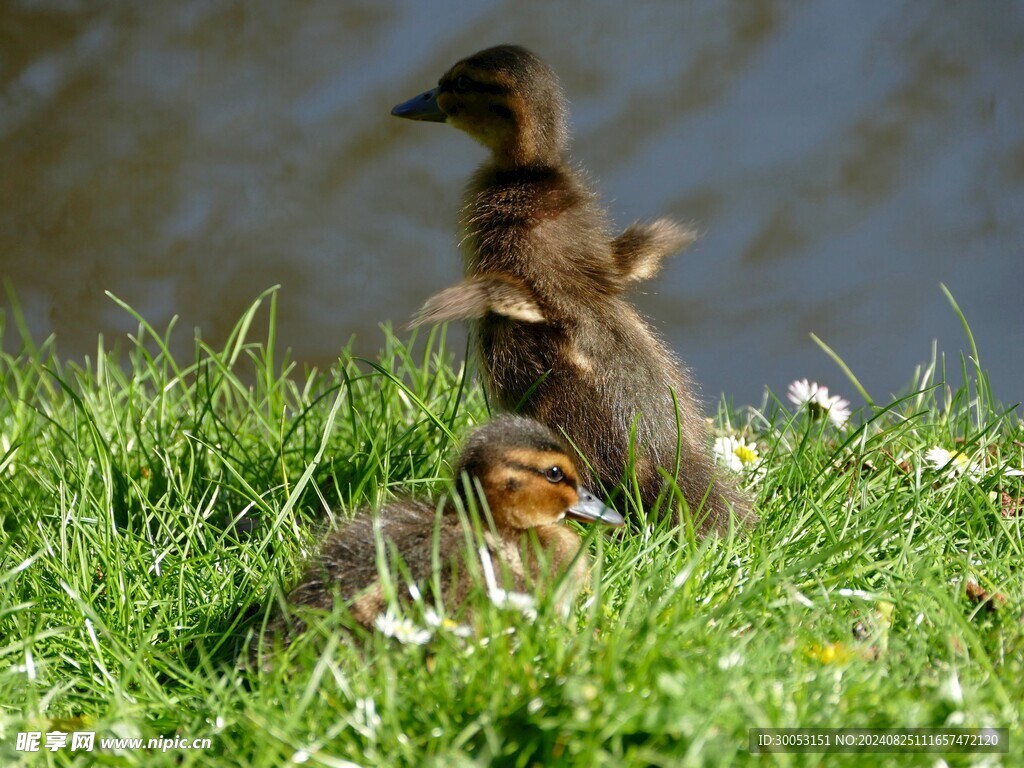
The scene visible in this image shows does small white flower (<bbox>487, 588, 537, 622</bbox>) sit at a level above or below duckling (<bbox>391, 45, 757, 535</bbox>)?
below

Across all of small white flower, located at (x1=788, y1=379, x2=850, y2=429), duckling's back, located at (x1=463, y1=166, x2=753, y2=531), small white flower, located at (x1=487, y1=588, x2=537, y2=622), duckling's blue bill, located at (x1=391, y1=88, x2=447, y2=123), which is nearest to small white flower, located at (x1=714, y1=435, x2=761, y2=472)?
small white flower, located at (x1=788, y1=379, x2=850, y2=429)

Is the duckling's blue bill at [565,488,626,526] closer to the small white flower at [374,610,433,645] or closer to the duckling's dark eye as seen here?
the duckling's dark eye

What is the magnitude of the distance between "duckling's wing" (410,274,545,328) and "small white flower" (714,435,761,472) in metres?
0.74

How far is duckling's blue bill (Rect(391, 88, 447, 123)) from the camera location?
3271 mm

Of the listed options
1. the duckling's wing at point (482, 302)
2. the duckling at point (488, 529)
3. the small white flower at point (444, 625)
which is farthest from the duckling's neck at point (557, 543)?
the duckling's wing at point (482, 302)

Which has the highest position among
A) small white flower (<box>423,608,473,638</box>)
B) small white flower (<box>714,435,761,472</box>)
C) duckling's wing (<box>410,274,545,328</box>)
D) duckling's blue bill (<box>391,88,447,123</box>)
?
duckling's blue bill (<box>391,88,447,123</box>)

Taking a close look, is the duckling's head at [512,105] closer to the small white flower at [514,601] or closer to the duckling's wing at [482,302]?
the duckling's wing at [482,302]

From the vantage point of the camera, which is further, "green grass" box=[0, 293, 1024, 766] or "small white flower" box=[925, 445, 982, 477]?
"small white flower" box=[925, 445, 982, 477]

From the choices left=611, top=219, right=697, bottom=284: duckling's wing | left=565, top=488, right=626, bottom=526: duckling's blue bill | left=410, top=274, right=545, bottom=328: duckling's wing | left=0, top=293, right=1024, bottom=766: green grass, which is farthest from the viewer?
left=611, top=219, right=697, bottom=284: duckling's wing

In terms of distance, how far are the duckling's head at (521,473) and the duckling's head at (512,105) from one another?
86 centimetres

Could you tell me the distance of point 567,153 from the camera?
126 inches

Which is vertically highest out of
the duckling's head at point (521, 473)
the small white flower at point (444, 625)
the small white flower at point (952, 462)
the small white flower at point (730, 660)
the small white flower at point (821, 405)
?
the small white flower at point (821, 405)

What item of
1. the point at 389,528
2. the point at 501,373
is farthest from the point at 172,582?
the point at 501,373

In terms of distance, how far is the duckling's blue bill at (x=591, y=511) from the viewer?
2516mm
